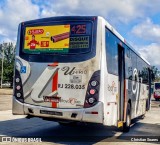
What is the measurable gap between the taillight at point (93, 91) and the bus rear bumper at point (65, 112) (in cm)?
13

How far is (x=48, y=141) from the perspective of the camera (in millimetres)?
9305

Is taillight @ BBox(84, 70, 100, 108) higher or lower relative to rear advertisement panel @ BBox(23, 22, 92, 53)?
lower

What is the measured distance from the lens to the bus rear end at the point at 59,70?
8711 millimetres

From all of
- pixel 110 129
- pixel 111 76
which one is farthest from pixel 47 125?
pixel 111 76

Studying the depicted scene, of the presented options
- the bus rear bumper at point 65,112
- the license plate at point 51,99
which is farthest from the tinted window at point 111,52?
the license plate at point 51,99

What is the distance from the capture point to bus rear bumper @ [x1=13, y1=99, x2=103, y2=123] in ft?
27.9

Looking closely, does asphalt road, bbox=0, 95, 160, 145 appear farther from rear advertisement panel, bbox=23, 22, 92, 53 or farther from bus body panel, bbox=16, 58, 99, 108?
rear advertisement panel, bbox=23, 22, 92, 53

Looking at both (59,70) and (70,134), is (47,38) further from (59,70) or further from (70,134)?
(70,134)

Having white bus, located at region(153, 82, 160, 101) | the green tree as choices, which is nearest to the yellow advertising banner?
white bus, located at region(153, 82, 160, 101)

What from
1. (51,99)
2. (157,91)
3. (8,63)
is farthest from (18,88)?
(8,63)

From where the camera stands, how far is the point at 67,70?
29.6ft

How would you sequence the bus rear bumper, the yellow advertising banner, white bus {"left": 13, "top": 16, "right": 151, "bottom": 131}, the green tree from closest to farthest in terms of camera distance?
1. the bus rear bumper
2. white bus {"left": 13, "top": 16, "right": 151, "bottom": 131}
3. the yellow advertising banner
4. the green tree

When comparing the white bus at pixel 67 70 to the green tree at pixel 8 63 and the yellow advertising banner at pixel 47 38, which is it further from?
the green tree at pixel 8 63

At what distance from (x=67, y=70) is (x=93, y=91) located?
0.97 meters
